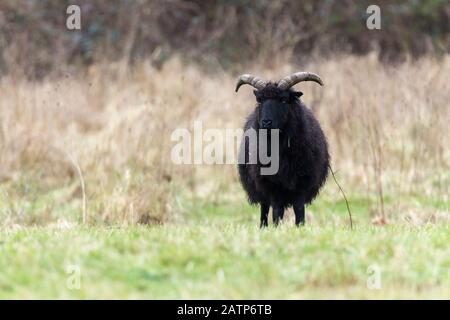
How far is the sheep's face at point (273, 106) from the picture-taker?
445 inches

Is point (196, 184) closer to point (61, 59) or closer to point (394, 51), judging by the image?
point (61, 59)

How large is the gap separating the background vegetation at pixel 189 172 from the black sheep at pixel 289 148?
581mm

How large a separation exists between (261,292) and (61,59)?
1871cm

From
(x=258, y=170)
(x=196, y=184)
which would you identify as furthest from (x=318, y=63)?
(x=258, y=170)

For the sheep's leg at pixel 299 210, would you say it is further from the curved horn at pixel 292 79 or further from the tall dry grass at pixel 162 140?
the tall dry grass at pixel 162 140

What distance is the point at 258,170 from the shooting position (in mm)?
11570

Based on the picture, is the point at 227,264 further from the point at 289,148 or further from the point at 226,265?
the point at 289,148

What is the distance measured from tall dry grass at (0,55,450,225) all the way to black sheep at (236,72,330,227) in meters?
2.35

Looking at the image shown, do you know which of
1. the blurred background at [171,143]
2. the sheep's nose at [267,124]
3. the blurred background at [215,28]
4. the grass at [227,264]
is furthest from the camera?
the blurred background at [215,28]

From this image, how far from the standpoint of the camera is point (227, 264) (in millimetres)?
8211

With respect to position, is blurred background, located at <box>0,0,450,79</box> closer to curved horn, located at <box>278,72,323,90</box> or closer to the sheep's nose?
curved horn, located at <box>278,72,323,90</box>

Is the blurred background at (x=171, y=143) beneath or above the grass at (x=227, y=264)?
above

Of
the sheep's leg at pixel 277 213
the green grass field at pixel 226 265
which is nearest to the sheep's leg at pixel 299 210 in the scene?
the sheep's leg at pixel 277 213
